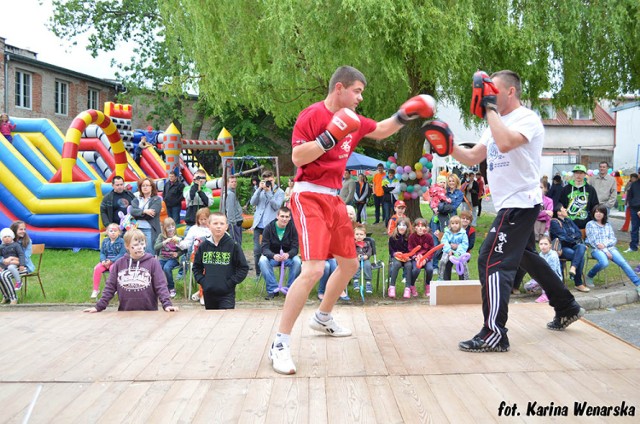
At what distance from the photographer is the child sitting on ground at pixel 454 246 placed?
913cm

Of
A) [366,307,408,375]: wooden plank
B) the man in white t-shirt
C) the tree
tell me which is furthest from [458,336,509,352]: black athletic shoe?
the tree

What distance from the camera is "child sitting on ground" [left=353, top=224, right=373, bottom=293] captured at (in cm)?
913

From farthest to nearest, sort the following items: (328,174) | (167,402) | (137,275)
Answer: (137,275), (328,174), (167,402)

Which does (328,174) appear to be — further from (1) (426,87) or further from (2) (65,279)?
(1) (426,87)

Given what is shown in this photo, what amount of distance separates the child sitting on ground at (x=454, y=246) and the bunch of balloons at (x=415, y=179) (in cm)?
470

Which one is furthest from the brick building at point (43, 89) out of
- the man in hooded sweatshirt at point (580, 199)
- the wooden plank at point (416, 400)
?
the wooden plank at point (416, 400)

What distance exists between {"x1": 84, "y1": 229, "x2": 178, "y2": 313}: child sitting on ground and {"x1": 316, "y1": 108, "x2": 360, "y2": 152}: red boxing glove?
8.41ft

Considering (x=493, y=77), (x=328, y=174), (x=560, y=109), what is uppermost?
(x=560, y=109)

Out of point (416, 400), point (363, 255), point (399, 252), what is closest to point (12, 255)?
point (363, 255)

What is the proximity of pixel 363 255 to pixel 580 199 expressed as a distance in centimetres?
432

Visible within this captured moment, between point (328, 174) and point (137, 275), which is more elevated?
point (328, 174)

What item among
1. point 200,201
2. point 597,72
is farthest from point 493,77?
point 597,72

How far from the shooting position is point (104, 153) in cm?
1992

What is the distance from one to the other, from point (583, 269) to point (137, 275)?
6.37m
